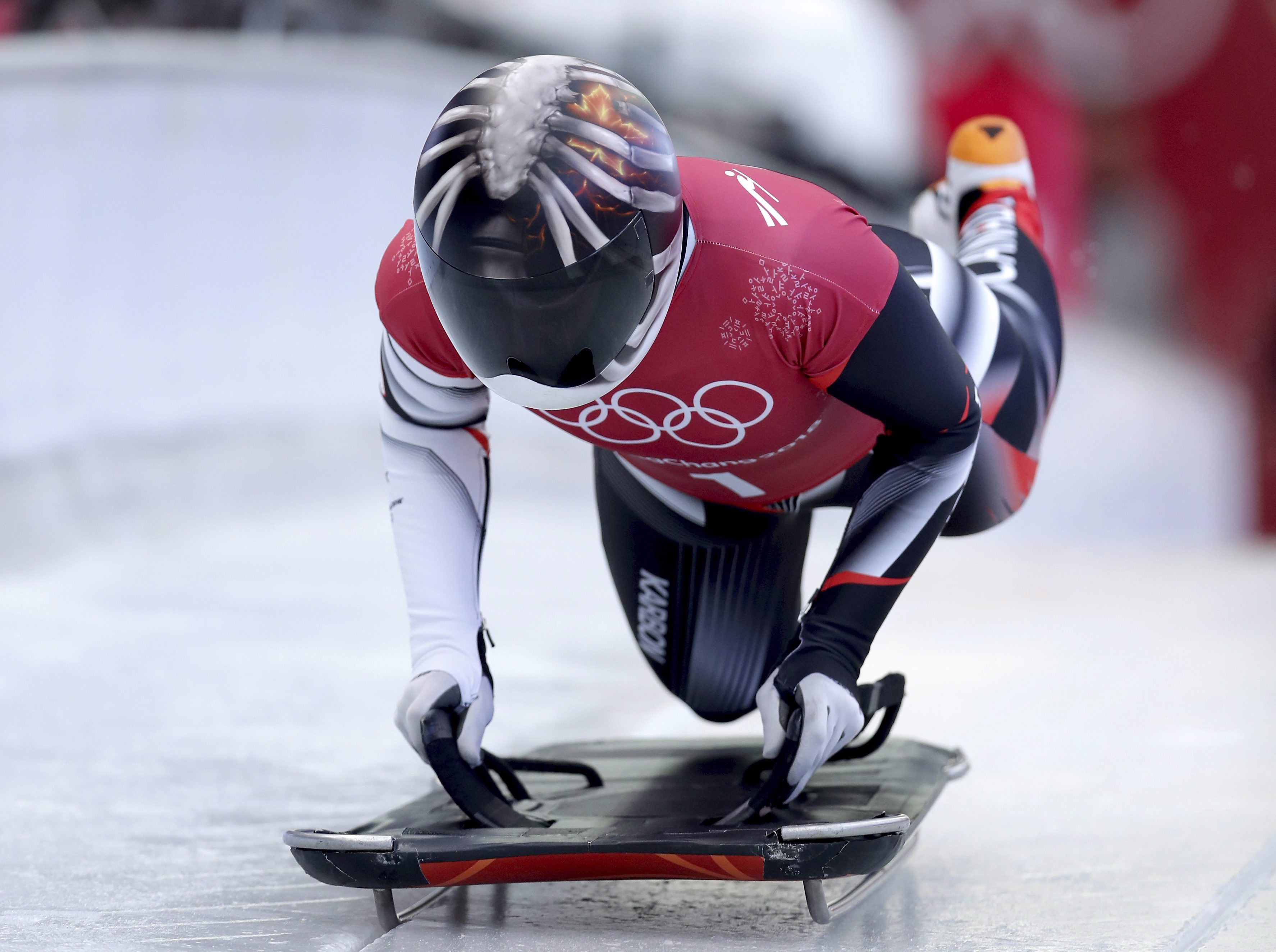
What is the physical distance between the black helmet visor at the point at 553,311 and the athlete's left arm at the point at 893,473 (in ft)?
1.04

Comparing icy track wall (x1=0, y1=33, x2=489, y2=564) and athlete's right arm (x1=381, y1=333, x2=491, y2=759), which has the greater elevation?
athlete's right arm (x1=381, y1=333, x2=491, y2=759)

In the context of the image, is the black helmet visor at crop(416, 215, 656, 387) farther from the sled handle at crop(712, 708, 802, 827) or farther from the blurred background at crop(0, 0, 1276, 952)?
the blurred background at crop(0, 0, 1276, 952)

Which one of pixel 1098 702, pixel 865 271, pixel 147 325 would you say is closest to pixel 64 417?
pixel 147 325

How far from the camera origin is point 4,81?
4.74 meters

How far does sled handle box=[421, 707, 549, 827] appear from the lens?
1775 mm

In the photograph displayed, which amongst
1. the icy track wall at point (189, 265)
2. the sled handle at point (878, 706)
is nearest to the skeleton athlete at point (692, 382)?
the sled handle at point (878, 706)

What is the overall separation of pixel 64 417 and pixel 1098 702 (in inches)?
147

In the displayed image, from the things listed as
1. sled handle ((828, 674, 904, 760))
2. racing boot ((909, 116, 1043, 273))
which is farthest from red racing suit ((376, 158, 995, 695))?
racing boot ((909, 116, 1043, 273))

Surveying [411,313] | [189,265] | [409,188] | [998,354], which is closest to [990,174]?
[998,354]

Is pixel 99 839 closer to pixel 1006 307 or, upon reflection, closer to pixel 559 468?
pixel 1006 307

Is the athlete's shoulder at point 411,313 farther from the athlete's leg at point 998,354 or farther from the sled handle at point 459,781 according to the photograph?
the athlete's leg at point 998,354

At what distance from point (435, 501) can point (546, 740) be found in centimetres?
110

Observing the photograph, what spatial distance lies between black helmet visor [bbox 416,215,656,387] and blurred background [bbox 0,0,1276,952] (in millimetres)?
699

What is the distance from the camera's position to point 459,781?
178 centimetres
